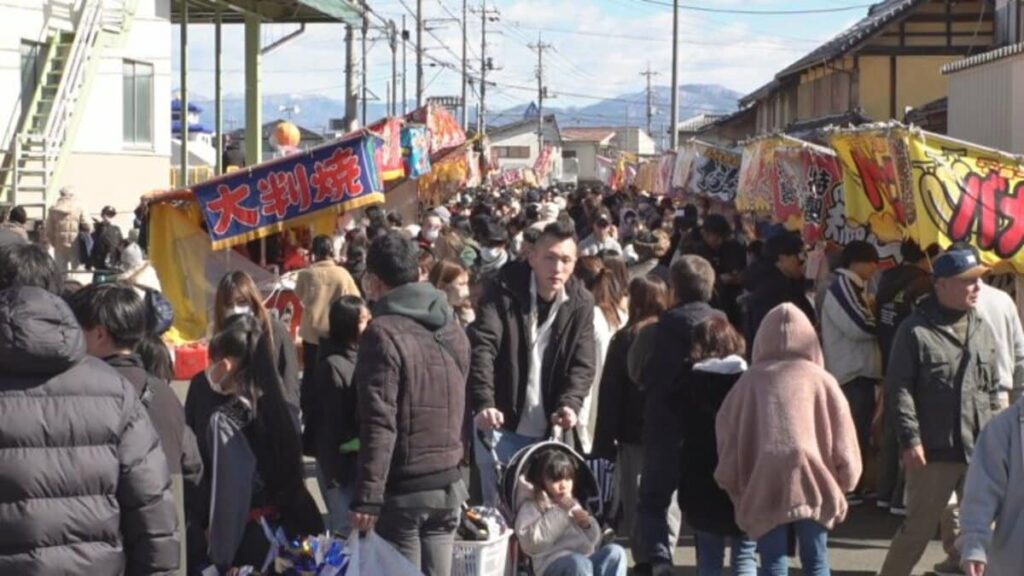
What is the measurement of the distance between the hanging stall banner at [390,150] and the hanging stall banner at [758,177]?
3875 mm

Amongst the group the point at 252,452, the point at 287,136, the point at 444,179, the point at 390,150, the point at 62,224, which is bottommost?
the point at 252,452

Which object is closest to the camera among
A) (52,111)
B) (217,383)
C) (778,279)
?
(217,383)

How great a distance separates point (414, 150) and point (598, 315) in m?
10.8

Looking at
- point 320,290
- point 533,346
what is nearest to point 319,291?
point 320,290

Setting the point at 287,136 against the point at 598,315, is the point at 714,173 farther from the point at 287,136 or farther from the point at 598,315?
the point at 598,315

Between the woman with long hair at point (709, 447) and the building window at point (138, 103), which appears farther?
the building window at point (138, 103)

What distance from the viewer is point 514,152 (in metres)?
110

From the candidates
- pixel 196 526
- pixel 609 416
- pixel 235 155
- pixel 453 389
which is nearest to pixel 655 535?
pixel 609 416

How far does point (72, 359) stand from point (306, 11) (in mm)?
31444

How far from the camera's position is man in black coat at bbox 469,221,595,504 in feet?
25.2

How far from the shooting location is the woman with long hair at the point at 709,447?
23.3ft

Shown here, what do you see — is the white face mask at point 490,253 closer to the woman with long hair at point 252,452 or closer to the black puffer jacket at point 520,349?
the black puffer jacket at point 520,349

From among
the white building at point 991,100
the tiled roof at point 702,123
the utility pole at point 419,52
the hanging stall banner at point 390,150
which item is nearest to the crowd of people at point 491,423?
the white building at point 991,100

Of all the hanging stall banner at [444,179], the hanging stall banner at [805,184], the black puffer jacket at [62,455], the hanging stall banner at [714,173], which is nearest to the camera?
the black puffer jacket at [62,455]
